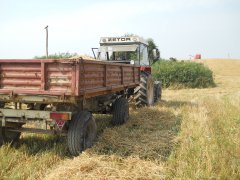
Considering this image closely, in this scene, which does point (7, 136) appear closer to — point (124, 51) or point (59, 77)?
point (59, 77)

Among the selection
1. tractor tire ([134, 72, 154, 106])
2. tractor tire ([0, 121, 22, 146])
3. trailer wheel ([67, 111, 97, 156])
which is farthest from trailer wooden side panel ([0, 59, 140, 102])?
tractor tire ([134, 72, 154, 106])

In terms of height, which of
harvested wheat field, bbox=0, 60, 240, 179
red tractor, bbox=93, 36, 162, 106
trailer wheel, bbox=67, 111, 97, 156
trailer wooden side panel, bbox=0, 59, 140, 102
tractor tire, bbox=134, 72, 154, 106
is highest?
red tractor, bbox=93, 36, 162, 106

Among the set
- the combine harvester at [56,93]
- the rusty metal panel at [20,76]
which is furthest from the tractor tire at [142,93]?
the rusty metal panel at [20,76]

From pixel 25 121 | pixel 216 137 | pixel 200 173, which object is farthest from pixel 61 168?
pixel 216 137

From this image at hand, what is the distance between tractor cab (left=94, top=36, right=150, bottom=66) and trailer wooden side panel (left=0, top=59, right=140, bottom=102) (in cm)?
539

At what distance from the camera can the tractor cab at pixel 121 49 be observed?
1078cm

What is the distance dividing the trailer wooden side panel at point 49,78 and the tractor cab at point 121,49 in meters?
5.39

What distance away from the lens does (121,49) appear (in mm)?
10773

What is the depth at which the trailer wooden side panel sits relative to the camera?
4730mm

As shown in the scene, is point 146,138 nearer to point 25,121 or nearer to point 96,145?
point 96,145

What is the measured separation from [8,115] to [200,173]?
304cm

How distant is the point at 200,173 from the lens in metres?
4.07

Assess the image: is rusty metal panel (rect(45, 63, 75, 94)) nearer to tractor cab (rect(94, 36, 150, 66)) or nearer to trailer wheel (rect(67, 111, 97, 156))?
trailer wheel (rect(67, 111, 97, 156))

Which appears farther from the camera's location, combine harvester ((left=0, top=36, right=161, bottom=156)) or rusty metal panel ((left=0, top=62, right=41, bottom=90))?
rusty metal panel ((left=0, top=62, right=41, bottom=90))
